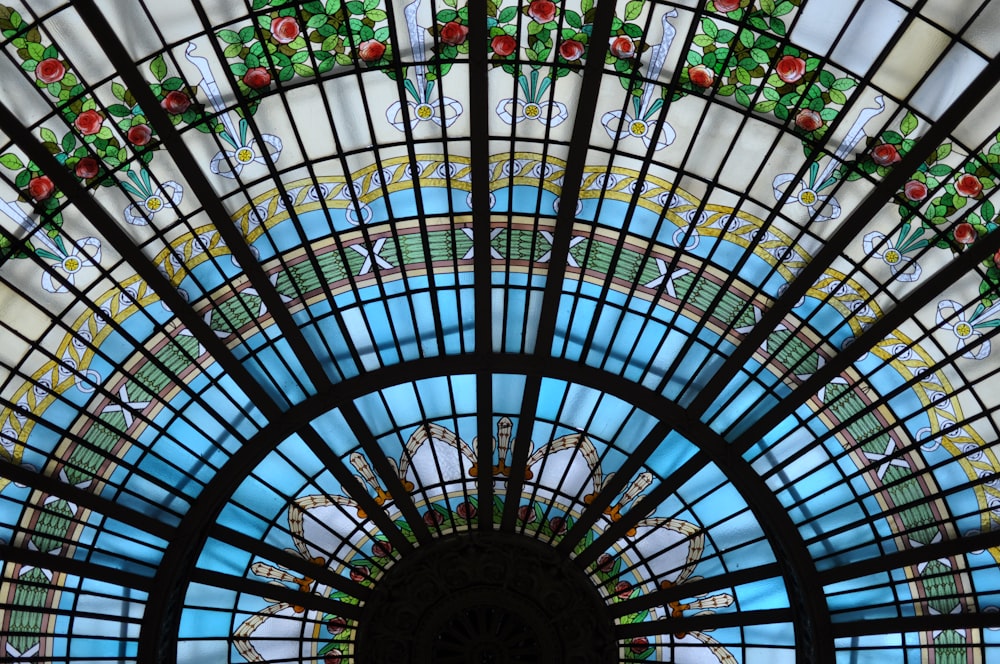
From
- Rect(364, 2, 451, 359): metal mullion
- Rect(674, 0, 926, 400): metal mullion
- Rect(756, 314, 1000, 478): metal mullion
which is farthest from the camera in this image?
Rect(756, 314, 1000, 478): metal mullion

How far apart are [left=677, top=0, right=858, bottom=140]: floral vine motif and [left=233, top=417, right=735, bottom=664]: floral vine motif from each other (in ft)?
31.1

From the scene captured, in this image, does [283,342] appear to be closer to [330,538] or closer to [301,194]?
[301,194]

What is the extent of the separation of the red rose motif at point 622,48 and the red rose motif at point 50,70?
32.6ft

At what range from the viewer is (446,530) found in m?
24.7

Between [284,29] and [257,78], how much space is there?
111 centimetres

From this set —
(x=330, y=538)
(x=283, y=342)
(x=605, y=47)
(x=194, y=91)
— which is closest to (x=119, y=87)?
(x=194, y=91)

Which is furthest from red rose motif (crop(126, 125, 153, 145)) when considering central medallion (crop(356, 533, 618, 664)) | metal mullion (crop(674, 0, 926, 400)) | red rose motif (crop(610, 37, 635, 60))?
central medallion (crop(356, 533, 618, 664))

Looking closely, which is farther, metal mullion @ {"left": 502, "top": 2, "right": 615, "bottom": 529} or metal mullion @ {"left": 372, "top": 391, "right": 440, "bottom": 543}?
metal mullion @ {"left": 372, "top": 391, "right": 440, "bottom": 543}

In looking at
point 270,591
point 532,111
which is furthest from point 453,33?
point 270,591

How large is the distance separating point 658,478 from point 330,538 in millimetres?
8574

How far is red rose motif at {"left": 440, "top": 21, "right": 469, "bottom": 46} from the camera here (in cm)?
1673

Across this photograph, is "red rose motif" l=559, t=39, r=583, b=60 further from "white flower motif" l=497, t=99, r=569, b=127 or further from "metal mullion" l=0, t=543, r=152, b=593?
"metal mullion" l=0, t=543, r=152, b=593

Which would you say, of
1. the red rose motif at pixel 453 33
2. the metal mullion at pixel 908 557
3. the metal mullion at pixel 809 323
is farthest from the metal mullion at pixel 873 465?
the red rose motif at pixel 453 33

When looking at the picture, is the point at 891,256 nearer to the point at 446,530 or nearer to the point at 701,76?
the point at 701,76
